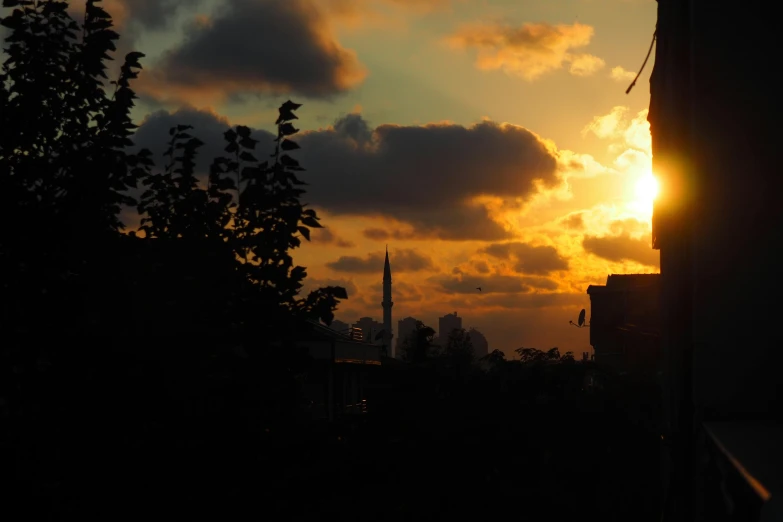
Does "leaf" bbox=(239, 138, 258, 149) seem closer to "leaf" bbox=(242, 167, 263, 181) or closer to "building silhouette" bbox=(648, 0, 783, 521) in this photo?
"leaf" bbox=(242, 167, 263, 181)

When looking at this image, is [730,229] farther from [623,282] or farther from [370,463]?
[623,282]

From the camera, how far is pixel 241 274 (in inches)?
295

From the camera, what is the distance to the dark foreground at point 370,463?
619cm

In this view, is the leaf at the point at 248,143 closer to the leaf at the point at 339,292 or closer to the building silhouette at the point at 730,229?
the leaf at the point at 339,292

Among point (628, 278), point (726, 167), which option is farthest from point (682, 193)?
point (628, 278)

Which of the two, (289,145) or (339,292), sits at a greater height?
(289,145)

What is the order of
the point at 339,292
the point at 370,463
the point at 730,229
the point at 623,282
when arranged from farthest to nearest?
the point at 623,282
the point at 370,463
the point at 339,292
the point at 730,229

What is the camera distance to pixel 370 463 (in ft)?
32.4

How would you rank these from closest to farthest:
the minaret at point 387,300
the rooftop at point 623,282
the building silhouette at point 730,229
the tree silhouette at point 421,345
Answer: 1. the building silhouette at point 730,229
2. the tree silhouette at point 421,345
3. the rooftop at point 623,282
4. the minaret at point 387,300

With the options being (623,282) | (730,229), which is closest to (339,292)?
(730,229)

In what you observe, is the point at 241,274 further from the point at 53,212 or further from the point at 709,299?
the point at 709,299

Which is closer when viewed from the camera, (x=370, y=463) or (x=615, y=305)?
(x=370, y=463)

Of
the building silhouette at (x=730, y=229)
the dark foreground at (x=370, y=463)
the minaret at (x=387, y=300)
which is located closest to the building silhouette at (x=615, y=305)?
the dark foreground at (x=370, y=463)

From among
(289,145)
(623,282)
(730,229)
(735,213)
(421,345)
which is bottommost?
(421,345)
